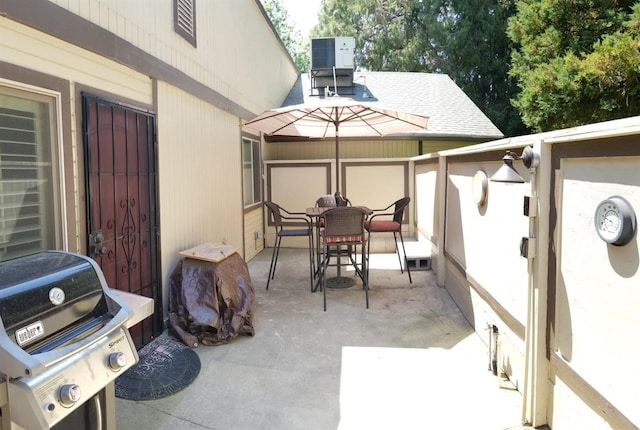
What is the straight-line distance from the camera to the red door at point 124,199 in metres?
2.86

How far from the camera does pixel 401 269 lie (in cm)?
589

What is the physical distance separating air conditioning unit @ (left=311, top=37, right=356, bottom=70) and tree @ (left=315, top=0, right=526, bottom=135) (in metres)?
6.69

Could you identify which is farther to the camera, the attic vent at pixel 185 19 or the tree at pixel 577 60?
the tree at pixel 577 60

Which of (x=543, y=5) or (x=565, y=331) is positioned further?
(x=543, y=5)

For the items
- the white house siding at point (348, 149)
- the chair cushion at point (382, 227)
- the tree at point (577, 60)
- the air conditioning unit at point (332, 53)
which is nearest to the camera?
the chair cushion at point (382, 227)

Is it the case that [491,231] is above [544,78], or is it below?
below

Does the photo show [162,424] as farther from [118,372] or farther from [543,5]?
[543,5]

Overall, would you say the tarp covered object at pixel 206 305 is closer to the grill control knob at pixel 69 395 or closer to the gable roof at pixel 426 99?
the grill control knob at pixel 69 395

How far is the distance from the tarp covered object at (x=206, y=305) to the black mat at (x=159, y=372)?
0.16 metres

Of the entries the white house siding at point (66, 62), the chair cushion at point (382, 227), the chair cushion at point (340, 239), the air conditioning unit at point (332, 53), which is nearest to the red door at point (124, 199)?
the white house siding at point (66, 62)

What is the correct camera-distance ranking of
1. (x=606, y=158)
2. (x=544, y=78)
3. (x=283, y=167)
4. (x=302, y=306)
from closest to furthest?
(x=606, y=158)
(x=302, y=306)
(x=283, y=167)
(x=544, y=78)

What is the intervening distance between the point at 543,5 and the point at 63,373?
1152 centimetres

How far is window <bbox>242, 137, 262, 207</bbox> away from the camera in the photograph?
6.64m

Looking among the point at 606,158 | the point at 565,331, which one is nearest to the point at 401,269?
the point at 565,331
